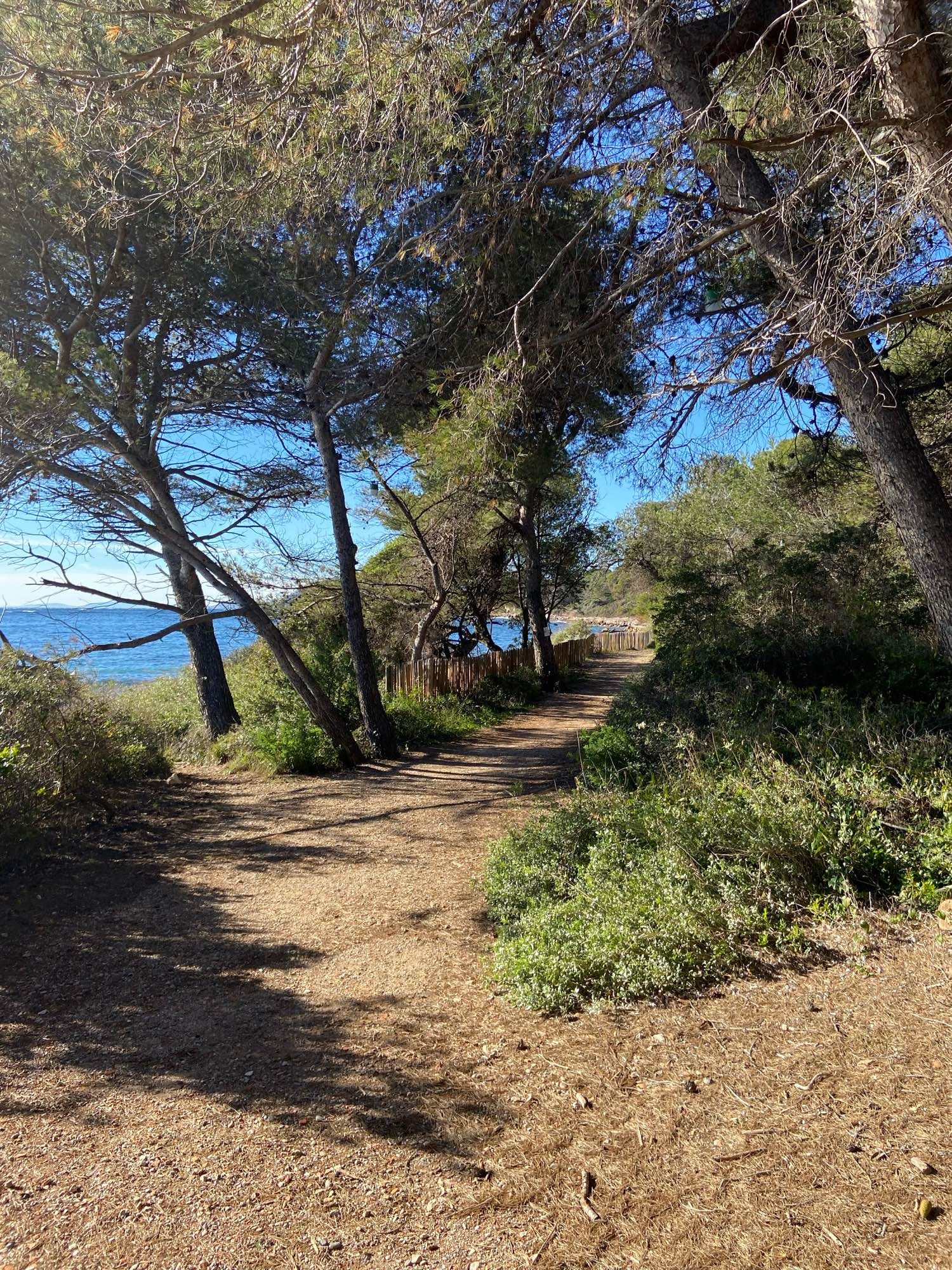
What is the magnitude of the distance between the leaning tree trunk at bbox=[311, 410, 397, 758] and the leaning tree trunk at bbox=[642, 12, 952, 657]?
5.57m

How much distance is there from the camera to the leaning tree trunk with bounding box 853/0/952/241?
11.7 feet

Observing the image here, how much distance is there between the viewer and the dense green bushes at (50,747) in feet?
19.5

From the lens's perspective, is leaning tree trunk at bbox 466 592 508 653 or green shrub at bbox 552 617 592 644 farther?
green shrub at bbox 552 617 592 644

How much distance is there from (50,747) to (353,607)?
439 centimetres

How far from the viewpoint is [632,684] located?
9.02 metres

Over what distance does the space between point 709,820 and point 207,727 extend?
9130 mm

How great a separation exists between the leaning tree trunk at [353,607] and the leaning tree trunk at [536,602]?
587 cm

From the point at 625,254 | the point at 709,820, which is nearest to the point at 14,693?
the point at 709,820

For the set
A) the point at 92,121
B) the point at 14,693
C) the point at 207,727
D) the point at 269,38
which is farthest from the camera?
the point at 207,727

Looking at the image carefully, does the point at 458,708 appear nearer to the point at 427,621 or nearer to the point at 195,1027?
the point at 427,621

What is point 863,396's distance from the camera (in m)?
5.39

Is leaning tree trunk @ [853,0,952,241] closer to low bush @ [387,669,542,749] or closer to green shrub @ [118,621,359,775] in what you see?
green shrub @ [118,621,359,775]

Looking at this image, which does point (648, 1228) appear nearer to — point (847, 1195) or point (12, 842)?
point (847, 1195)

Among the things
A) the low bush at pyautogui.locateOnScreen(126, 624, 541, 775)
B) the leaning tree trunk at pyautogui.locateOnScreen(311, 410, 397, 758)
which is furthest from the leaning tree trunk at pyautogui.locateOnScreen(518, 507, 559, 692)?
the leaning tree trunk at pyautogui.locateOnScreen(311, 410, 397, 758)
